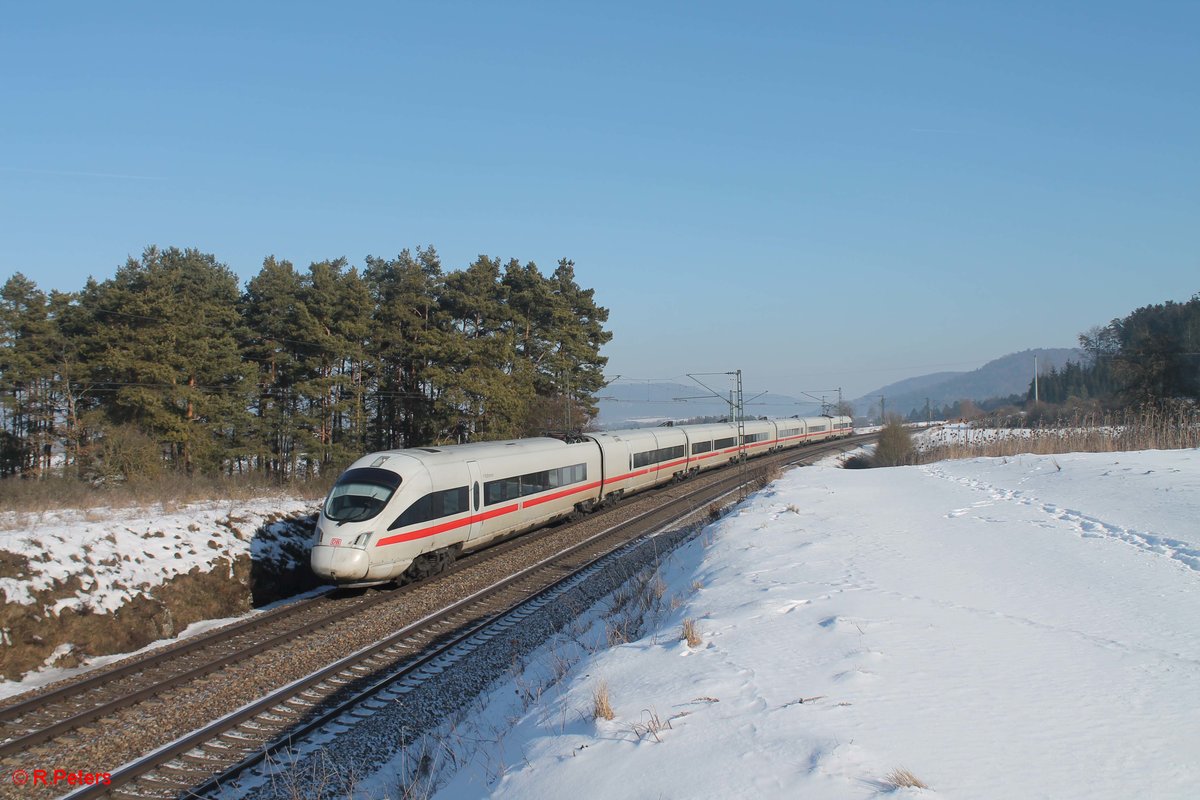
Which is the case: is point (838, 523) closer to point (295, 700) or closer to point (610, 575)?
point (610, 575)

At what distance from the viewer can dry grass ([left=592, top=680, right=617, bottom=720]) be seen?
17.8 ft

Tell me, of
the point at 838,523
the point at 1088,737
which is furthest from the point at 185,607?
the point at 1088,737

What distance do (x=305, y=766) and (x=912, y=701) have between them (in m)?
5.97

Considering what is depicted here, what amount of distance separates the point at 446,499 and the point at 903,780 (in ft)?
43.1

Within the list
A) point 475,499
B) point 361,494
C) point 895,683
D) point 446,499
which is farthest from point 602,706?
point 475,499

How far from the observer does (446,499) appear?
16078 mm

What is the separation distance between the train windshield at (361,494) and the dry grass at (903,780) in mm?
11968

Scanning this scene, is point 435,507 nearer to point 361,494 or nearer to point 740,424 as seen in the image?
point 361,494

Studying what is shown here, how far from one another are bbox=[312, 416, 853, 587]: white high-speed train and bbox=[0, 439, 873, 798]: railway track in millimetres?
812

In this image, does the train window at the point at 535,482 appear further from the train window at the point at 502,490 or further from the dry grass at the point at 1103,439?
the dry grass at the point at 1103,439

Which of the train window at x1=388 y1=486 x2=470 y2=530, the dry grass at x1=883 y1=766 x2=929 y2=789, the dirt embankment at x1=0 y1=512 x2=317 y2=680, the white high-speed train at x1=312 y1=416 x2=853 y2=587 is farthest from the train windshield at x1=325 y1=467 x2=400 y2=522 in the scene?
the dry grass at x1=883 y1=766 x2=929 y2=789

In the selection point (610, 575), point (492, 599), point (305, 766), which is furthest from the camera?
point (610, 575)

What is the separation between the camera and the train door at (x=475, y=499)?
17.0m

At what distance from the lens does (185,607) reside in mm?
13422
